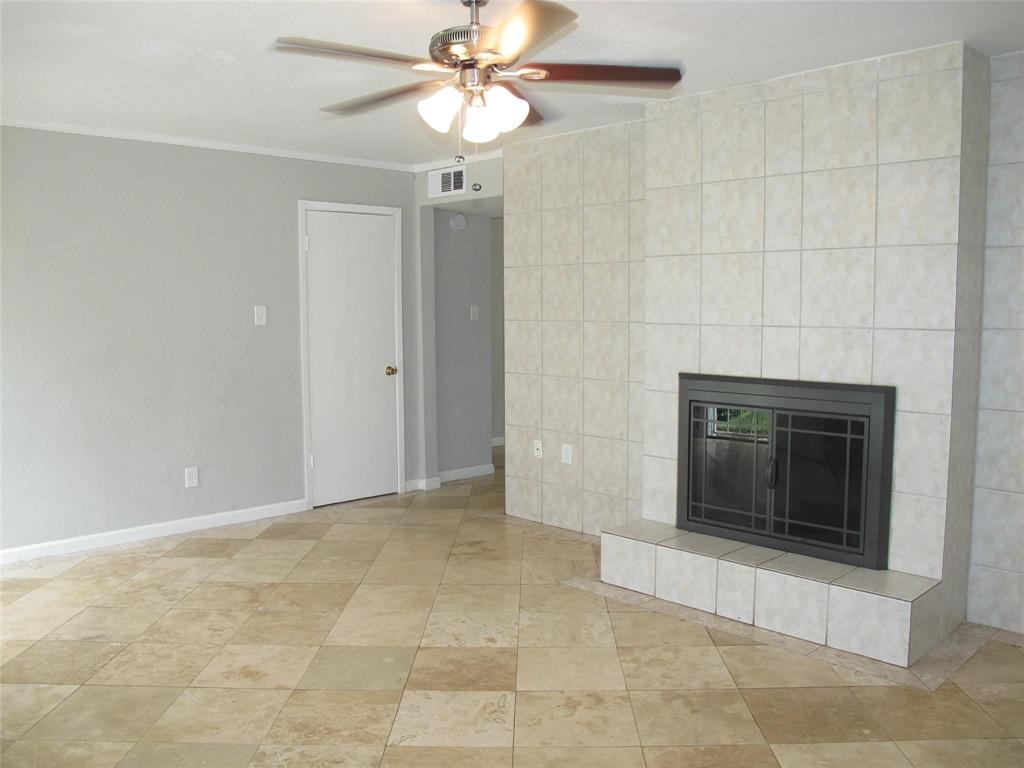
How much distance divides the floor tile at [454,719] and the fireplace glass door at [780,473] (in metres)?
1.49

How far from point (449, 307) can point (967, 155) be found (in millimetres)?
3907

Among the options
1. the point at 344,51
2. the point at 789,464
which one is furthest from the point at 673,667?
the point at 344,51

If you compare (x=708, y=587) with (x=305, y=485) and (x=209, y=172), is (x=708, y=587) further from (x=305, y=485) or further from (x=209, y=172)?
(x=209, y=172)

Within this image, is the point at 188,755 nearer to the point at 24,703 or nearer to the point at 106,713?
the point at 106,713

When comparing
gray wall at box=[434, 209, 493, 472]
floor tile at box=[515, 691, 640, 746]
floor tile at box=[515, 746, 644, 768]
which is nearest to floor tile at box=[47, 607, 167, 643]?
floor tile at box=[515, 691, 640, 746]

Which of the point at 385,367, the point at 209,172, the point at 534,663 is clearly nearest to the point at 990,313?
the point at 534,663

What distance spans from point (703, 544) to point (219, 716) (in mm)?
2168

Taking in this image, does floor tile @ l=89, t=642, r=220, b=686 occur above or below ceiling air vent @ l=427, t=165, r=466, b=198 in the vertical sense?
below

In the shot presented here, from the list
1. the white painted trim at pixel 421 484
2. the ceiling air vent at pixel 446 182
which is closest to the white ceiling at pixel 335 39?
the ceiling air vent at pixel 446 182

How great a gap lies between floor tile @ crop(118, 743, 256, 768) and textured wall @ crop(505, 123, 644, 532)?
262cm

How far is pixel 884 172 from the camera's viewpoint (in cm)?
326

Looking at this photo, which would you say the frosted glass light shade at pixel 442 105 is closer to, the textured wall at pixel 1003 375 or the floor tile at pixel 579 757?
the floor tile at pixel 579 757

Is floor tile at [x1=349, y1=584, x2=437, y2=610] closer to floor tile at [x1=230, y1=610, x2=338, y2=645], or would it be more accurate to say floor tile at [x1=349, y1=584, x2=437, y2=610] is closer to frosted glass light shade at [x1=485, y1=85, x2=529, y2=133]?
floor tile at [x1=230, y1=610, x2=338, y2=645]

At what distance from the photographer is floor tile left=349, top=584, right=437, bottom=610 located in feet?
12.2
